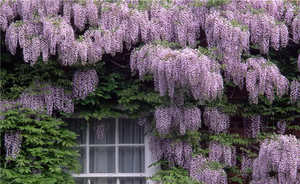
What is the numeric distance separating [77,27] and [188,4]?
1.47 metres

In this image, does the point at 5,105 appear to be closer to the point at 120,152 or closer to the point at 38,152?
the point at 38,152

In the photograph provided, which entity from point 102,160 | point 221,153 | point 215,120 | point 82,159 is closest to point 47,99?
point 82,159

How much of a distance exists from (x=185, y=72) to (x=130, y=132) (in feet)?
3.98

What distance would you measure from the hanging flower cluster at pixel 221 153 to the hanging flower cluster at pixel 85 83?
1630mm

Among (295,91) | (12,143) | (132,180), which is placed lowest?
(132,180)

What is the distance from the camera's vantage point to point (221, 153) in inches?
247

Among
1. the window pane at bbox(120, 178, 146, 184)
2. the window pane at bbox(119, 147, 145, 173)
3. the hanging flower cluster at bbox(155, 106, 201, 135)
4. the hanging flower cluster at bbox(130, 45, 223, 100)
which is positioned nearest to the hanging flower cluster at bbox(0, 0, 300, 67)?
the hanging flower cluster at bbox(130, 45, 223, 100)

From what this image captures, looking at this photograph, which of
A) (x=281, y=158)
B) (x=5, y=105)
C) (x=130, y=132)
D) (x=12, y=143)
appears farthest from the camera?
(x=130, y=132)

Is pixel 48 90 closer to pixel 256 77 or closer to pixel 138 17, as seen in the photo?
pixel 138 17

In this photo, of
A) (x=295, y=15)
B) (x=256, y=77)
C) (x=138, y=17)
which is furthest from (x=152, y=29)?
(x=295, y=15)

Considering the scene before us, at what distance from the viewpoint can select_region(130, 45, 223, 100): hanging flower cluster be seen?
5.90 m

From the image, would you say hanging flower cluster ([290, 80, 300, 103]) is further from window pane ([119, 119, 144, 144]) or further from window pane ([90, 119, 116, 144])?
window pane ([90, 119, 116, 144])

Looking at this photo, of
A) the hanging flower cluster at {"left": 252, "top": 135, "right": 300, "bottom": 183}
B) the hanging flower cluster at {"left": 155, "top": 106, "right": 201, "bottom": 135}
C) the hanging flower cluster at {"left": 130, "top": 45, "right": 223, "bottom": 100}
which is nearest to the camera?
the hanging flower cluster at {"left": 252, "top": 135, "right": 300, "bottom": 183}

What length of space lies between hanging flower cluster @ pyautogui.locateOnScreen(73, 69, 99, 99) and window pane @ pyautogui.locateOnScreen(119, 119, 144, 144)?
1.97 feet
